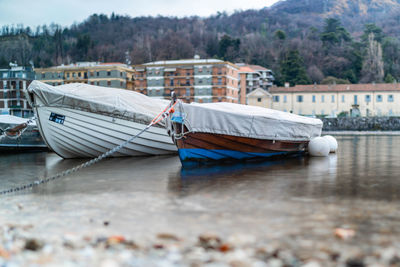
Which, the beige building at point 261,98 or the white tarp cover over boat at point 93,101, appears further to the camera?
the beige building at point 261,98

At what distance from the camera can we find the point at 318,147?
1830 centimetres

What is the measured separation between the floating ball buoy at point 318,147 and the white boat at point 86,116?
606 centimetres

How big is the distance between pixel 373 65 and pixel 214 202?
353 ft

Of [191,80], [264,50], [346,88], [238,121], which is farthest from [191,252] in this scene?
[264,50]

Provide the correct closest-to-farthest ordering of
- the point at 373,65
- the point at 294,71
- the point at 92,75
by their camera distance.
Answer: the point at 92,75 < the point at 294,71 < the point at 373,65

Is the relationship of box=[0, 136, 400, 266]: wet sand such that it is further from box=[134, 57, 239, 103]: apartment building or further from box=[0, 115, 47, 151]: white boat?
box=[134, 57, 239, 103]: apartment building

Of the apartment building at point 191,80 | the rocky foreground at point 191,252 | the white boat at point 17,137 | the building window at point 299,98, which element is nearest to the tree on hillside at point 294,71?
the apartment building at point 191,80

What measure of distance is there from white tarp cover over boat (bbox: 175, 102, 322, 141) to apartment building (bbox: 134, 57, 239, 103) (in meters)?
69.6

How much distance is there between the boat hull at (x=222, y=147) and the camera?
1366 cm

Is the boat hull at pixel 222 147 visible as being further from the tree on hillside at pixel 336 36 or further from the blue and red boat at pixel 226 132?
the tree on hillside at pixel 336 36

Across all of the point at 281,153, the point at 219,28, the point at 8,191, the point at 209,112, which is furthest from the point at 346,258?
the point at 219,28

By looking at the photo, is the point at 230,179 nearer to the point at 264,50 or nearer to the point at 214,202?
the point at 214,202

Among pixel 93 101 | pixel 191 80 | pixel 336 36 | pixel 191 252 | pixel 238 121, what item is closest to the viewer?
pixel 191 252

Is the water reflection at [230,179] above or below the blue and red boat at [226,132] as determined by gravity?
below
